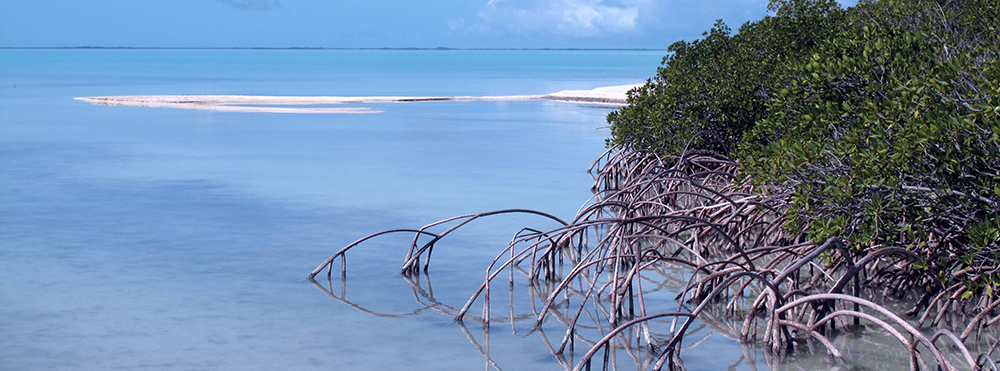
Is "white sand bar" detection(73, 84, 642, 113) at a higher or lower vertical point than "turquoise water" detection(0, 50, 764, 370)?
higher

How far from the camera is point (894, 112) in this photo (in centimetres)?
598

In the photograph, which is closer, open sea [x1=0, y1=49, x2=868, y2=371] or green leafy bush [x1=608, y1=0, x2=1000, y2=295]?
green leafy bush [x1=608, y1=0, x2=1000, y2=295]

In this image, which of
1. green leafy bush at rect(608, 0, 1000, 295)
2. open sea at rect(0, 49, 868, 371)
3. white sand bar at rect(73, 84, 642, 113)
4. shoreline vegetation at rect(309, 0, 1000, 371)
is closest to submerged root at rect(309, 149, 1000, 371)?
shoreline vegetation at rect(309, 0, 1000, 371)

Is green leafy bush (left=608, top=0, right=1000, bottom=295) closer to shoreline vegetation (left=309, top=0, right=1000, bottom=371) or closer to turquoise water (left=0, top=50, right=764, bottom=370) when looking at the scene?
shoreline vegetation (left=309, top=0, right=1000, bottom=371)

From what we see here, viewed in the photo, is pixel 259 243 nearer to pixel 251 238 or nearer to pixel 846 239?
pixel 251 238

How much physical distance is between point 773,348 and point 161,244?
271 inches

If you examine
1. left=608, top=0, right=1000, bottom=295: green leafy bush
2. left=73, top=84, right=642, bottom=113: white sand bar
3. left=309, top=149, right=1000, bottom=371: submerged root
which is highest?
left=73, top=84, right=642, bottom=113: white sand bar

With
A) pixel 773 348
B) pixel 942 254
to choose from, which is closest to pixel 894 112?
pixel 942 254

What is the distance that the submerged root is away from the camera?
5.59 metres

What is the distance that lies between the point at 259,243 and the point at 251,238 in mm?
323

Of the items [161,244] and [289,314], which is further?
[161,244]

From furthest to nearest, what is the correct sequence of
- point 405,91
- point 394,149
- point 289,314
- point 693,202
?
point 405,91
point 394,149
point 693,202
point 289,314

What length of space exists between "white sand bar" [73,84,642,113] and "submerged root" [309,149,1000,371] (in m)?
25.5

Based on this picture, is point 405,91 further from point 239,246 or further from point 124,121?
point 239,246
